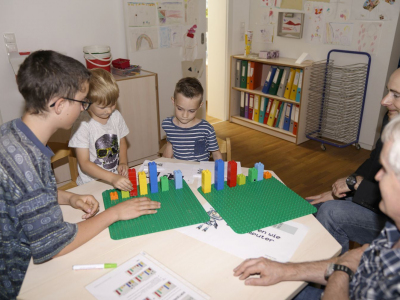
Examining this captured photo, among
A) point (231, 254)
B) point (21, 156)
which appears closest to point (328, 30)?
point (231, 254)

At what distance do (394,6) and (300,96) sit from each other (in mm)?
1253

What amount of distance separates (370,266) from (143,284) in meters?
0.70

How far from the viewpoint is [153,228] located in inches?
51.1

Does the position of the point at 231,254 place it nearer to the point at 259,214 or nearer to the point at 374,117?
the point at 259,214

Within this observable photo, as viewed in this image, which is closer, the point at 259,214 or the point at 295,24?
the point at 259,214

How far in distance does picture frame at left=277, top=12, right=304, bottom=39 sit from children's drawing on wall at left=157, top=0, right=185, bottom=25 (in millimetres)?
Answer: 1281

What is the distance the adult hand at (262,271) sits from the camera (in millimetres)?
1058

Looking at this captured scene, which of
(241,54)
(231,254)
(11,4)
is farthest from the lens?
(241,54)

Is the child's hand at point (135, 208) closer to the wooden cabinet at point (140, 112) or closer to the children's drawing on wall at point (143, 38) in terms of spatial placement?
the wooden cabinet at point (140, 112)

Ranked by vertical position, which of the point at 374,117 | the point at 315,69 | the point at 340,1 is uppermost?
the point at 340,1

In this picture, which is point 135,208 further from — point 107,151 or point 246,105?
point 246,105

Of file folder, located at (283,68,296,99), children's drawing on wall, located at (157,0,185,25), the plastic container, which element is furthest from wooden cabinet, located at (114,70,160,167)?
file folder, located at (283,68,296,99)

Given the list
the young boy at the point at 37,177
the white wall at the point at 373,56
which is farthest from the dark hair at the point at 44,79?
the white wall at the point at 373,56

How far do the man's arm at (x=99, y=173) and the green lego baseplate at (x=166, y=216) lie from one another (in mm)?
52
